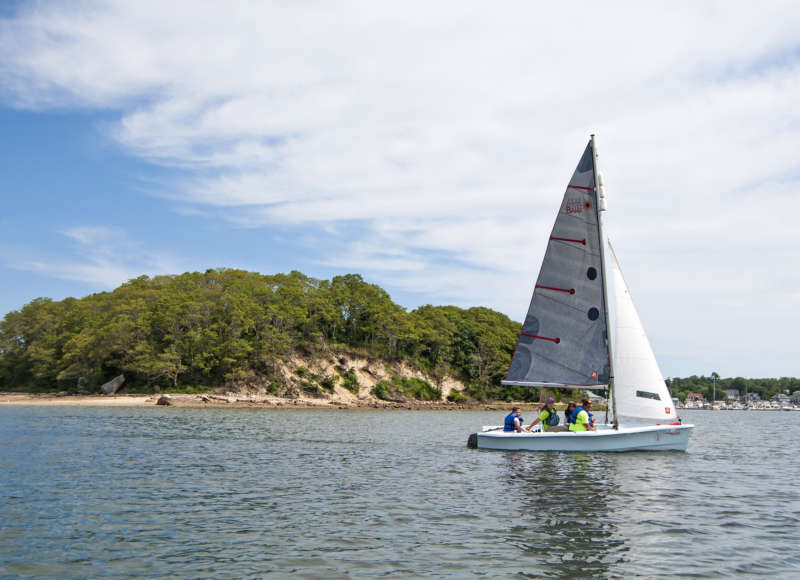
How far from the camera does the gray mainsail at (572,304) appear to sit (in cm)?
2852

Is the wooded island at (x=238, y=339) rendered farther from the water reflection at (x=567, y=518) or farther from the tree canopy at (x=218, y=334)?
the water reflection at (x=567, y=518)

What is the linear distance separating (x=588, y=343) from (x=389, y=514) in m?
16.4

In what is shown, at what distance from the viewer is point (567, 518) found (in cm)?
1520

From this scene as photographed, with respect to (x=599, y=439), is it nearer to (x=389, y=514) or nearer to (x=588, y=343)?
(x=588, y=343)

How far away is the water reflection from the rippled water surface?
57mm

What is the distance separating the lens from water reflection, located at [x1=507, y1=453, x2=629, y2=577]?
1171 cm

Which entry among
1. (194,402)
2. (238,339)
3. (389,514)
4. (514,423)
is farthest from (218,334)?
(389,514)

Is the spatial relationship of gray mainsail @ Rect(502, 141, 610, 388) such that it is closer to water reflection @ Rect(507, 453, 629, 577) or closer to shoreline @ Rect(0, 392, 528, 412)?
water reflection @ Rect(507, 453, 629, 577)

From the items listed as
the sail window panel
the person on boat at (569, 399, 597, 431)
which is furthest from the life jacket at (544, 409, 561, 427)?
the sail window panel

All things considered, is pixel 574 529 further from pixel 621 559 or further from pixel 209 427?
pixel 209 427

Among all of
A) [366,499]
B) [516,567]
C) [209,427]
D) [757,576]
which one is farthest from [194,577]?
[209,427]

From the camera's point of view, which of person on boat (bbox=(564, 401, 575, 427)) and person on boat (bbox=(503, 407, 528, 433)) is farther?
person on boat (bbox=(503, 407, 528, 433))

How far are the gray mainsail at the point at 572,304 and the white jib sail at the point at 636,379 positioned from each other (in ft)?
2.28

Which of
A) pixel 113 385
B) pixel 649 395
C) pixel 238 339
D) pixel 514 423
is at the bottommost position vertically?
pixel 514 423
